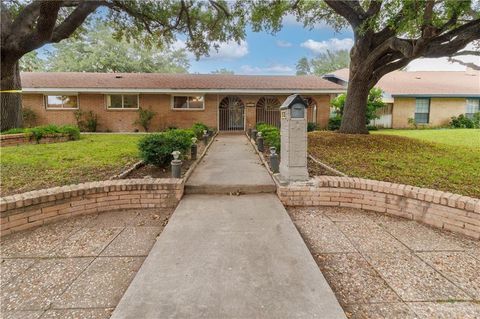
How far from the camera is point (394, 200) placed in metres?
4.43

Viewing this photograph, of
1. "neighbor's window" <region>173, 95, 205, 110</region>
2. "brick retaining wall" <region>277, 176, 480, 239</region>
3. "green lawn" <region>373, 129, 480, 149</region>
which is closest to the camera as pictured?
"brick retaining wall" <region>277, 176, 480, 239</region>

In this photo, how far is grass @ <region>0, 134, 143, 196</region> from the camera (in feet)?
17.2

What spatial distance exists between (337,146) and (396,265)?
6.90 meters

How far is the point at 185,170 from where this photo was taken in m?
6.02

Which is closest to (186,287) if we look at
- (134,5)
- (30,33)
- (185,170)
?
(185,170)

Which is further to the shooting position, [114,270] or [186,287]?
[114,270]

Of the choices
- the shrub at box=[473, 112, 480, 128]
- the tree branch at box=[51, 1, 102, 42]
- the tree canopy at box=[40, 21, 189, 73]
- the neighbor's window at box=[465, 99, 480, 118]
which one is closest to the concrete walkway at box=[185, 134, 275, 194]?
the tree branch at box=[51, 1, 102, 42]

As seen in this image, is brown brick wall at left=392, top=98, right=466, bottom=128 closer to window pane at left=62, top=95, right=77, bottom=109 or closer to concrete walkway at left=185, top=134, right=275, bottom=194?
concrete walkway at left=185, top=134, right=275, bottom=194

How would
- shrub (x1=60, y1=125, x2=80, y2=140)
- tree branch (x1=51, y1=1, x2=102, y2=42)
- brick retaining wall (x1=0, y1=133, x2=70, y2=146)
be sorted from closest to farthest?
brick retaining wall (x1=0, y1=133, x2=70, y2=146) < shrub (x1=60, y1=125, x2=80, y2=140) < tree branch (x1=51, y1=1, x2=102, y2=42)

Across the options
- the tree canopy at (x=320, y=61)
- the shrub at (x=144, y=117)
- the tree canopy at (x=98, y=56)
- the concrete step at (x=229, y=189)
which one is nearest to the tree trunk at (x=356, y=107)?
the concrete step at (x=229, y=189)

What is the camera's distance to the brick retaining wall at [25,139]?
991cm

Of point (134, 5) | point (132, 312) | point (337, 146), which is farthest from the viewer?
point (134, 5)

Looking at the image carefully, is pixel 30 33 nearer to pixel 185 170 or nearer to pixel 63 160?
pixel 63 160

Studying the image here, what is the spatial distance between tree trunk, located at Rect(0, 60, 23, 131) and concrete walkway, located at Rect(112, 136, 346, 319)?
11948 millimetres
